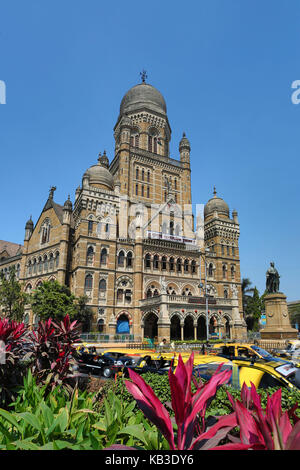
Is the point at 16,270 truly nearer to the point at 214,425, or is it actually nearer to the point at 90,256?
the point at 90,256

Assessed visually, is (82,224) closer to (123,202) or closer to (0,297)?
(123,202)

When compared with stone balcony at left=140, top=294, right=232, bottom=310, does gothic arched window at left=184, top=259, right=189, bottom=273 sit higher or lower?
higher

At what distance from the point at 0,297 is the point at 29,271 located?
26.3ft

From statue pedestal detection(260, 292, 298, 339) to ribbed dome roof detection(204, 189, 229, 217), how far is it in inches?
991

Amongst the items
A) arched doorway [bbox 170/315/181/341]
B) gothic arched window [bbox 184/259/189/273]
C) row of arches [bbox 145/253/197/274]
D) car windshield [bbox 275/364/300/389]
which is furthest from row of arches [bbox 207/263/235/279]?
car windshield [bbox 275/364/300/389]

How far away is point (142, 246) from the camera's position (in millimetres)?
36781

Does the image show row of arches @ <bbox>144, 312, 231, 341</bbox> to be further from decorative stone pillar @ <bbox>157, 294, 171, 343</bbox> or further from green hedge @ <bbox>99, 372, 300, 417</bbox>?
green hedge @ <bbox>99, 372, 300, 417</bbox>

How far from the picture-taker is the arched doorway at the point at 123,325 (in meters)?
33.7

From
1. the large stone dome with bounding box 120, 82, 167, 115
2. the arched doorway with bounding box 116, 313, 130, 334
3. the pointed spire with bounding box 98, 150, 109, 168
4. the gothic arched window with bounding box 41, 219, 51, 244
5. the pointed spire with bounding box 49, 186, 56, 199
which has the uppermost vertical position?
the large stone dome with bounding box 120, 82, 167, 115

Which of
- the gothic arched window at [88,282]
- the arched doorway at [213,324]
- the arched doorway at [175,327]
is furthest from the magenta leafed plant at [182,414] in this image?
→ the arched doorway at [175,327]

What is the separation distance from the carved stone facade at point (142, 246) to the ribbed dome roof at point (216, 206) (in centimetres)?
19

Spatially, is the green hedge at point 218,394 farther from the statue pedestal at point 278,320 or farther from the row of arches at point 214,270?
the row of arches at point 214,270

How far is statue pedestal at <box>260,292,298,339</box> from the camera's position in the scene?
78.0 ft
